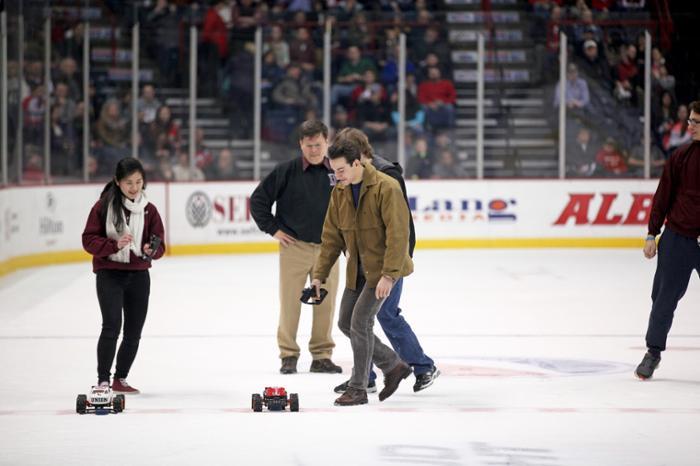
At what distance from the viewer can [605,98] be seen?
725 inches

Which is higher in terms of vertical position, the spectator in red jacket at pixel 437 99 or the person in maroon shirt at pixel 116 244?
the spectator in red jacket at pixel 437 99

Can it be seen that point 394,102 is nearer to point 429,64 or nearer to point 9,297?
point 429,64

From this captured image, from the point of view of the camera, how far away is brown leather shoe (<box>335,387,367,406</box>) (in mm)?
7152

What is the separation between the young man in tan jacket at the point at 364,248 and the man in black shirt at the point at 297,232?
1.15 metres

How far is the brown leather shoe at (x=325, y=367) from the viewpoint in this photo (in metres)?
8.40

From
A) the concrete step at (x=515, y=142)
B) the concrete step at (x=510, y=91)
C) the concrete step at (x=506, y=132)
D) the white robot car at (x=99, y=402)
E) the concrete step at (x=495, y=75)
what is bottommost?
the white robot car at (x=99, y=402)

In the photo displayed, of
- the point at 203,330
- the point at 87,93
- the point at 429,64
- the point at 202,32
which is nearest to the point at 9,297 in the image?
the point at 203,330

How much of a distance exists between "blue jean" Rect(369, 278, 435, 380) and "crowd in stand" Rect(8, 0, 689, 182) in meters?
10.5

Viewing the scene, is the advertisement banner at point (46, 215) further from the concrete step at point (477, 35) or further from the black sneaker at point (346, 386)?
the black sneaker at point (346, 386)

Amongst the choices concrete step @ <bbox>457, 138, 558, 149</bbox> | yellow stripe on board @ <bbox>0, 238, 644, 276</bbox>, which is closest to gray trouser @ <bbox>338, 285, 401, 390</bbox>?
yellow stripe on board @ <bbox>0, 238, 644, 276</bbox>

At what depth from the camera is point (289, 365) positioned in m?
8.43

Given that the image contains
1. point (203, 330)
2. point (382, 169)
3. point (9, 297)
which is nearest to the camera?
point (382, 169)

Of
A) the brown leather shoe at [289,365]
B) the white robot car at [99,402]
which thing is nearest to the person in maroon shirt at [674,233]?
the brown leather shoe at [289,365]

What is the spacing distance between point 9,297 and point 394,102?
717 centimetres
